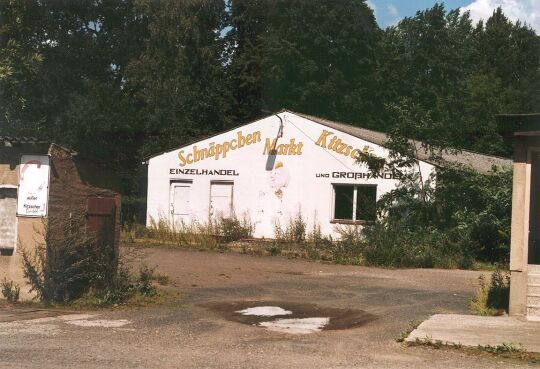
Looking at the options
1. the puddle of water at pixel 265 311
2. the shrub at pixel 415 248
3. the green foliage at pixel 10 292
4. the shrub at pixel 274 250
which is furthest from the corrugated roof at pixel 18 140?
the shrub at pixel 274 250

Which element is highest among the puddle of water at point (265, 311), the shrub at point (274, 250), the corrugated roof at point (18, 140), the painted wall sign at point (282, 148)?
the painted wall sign at point (282, 148)

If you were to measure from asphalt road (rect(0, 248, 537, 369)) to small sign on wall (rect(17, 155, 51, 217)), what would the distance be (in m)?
1.89

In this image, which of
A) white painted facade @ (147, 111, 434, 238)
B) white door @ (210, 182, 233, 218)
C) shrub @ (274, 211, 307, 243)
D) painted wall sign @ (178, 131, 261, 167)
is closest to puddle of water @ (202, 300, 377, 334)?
shrub @ (274, 211, 307, 243)

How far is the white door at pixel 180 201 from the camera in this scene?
86.2 ft

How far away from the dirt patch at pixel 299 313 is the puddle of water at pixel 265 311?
77mm

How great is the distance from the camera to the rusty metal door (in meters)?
12.2

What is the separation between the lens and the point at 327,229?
24031mm

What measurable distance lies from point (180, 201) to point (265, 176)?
356 centimetres

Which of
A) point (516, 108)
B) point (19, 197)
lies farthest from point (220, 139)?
point (516, 108)

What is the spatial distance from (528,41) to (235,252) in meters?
38.8

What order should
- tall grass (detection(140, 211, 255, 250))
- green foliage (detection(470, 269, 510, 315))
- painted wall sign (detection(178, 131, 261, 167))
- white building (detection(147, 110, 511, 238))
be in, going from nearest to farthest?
green foliage (detection(470, 269, 510, 315)), tall grass (detection(140, 211, 255, 250)), white building (detection(147, 110, 511, 238)), painted wall sign (detection(178, 131, 261, 167))

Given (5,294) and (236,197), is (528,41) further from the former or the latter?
(5,294)

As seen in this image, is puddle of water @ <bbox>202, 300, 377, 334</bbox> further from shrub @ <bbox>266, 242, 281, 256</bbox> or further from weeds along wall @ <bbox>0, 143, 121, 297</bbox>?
shrub @ <bbox>266, 242, 281, 256</bbox>

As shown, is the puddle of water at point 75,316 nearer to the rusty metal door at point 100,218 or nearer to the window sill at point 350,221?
the rusty metal door at point 100,218
